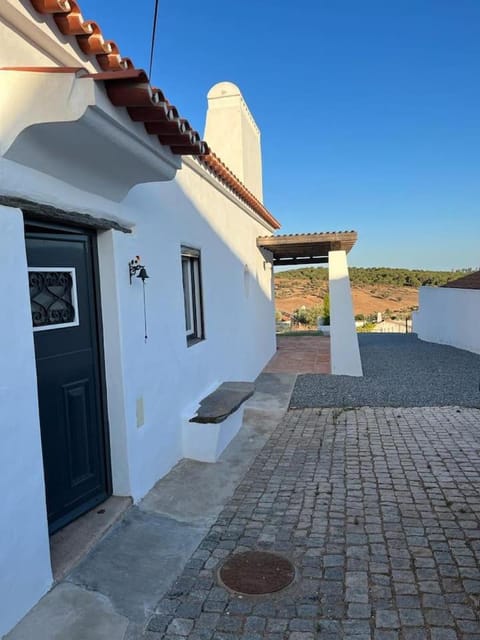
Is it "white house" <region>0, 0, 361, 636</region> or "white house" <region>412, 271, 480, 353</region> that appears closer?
"white house" <region>0, 0, 361, 636</region>

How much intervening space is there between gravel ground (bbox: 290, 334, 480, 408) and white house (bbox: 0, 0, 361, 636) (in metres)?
3.44

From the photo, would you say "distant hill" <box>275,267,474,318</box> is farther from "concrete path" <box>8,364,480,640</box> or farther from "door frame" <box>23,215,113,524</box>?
"door frame" <box>23,215,113,524</box>

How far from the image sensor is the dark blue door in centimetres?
354

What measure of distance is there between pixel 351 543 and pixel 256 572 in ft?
3.05

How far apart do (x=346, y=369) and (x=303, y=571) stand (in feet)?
27.6

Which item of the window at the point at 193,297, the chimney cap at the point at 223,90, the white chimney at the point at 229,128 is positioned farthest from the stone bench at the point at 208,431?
the chimney cap at the point at 223,90

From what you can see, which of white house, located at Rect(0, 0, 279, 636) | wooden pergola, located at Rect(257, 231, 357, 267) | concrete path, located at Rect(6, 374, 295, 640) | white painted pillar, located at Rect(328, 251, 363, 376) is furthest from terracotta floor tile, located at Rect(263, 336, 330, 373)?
concrete path, located at Rect(6, 374, 295, 640)

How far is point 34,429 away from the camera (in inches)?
120

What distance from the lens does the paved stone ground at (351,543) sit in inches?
113

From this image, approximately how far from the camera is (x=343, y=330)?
1155cm

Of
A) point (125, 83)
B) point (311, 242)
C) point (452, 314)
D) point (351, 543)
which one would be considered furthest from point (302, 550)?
point (452, 314)

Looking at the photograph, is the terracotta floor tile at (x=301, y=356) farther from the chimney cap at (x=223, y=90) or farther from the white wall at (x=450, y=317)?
the chimney cap at (x=223, y=90)

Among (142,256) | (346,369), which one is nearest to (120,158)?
(142,256)

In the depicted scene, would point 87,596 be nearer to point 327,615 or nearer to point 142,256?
point 327,615
